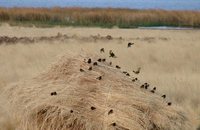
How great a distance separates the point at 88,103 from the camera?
17.3ft

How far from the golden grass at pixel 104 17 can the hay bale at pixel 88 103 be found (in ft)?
135

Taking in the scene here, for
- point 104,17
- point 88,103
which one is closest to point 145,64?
point 88,103

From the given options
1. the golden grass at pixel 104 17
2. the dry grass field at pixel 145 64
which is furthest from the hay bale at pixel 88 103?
the golden grass at pixel 104 17

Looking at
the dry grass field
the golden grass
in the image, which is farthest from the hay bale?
the golden grass

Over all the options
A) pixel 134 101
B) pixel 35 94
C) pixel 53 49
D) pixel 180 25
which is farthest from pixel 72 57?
pixel 180 25

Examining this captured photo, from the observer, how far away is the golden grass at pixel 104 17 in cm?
4769

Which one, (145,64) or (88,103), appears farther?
(145,64)

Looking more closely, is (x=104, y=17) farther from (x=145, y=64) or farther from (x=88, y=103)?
(x=88, y=103)

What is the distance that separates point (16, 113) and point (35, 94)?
1.13 feet

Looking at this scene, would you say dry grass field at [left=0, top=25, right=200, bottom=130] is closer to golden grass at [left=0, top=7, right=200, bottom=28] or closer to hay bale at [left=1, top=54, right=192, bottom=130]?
hay bale at [left=1, top=54, right=192, bottom=130]

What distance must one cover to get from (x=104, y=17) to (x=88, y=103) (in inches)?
1744

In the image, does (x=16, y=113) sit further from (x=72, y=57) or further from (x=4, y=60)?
(x=4, y=60)

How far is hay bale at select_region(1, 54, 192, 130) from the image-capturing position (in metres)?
5.13

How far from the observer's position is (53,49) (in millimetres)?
16672
